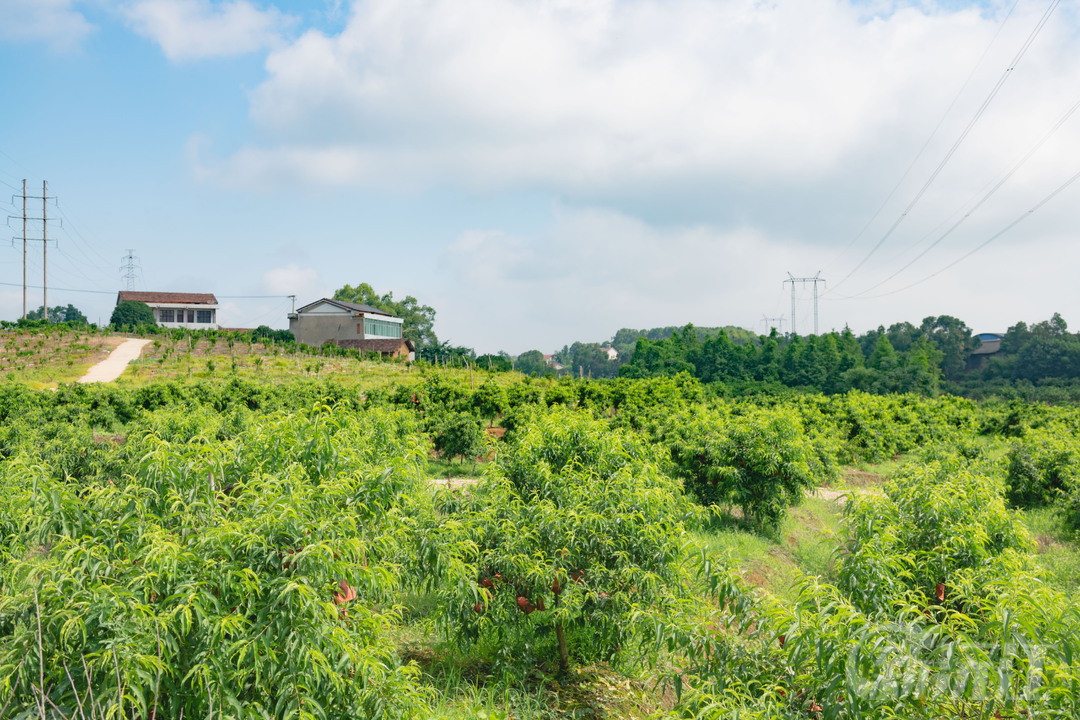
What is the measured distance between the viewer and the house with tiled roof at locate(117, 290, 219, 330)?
191ft

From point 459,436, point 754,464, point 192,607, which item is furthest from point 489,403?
point 192,607

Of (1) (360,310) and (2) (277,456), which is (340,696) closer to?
(2) (277,456)

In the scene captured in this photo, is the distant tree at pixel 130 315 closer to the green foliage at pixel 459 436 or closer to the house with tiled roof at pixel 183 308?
the house with tiled roof at pixel 183 308

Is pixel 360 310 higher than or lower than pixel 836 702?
higher

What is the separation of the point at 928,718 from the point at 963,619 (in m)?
0.64

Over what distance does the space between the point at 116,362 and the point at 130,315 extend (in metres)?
16.7

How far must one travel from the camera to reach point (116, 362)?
33.4m

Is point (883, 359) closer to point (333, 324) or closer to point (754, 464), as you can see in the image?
point (754, 464)

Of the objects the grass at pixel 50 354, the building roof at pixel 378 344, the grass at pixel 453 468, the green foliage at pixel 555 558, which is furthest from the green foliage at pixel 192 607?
the building roof at pixel 378 344

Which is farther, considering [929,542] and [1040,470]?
[1040,470]

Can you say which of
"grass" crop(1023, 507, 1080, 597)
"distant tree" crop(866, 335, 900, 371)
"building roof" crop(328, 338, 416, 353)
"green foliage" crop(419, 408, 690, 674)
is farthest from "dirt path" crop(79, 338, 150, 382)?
"distant tree" crop(866, 335, 900, 371)

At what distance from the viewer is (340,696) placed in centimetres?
345

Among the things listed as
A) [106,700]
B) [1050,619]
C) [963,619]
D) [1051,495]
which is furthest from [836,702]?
[1051,495]

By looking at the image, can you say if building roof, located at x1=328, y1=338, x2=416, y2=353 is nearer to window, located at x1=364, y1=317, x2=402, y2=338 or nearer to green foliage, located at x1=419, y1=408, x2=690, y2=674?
window, located at x1=364, y1=317, x2=402, y2=338
